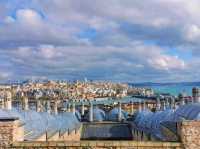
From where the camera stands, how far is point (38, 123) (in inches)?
1580

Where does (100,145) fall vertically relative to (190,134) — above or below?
below

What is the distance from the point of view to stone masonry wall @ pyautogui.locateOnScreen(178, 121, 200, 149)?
1473cm

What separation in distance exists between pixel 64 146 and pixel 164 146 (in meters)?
3.56

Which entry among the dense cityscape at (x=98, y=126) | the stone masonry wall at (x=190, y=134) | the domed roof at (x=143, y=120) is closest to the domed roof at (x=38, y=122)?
the dense cityscape at (x=98, y=126)

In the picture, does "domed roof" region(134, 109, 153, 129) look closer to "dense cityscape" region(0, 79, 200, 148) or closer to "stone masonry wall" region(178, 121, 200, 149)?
"dense cityscape" region(0, 79, 200, 148)

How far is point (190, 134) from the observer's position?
48.7ft

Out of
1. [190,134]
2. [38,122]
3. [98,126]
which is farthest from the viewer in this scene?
[98,126]

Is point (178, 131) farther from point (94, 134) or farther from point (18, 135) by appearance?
point (94, 134)

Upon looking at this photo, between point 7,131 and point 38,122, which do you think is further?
point 38,122

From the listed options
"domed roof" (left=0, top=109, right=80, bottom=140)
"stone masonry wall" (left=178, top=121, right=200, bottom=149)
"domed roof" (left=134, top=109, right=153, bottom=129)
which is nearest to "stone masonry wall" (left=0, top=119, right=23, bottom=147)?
"stone masonry wall" (left=178, top=121, right=200, bottom=149)

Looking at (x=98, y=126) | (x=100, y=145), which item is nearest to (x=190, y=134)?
(x=100, y=145)

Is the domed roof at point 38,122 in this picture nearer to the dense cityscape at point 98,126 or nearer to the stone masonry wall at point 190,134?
the dense cityscape at point 98,126

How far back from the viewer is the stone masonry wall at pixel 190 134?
48.3ft

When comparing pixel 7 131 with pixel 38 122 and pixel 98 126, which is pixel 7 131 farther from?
pixel 98 126
